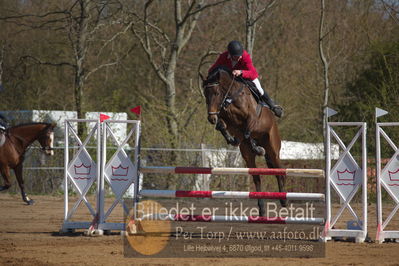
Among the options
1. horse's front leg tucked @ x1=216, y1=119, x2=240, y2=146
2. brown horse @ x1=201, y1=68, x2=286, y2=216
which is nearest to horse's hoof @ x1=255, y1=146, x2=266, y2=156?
brown horse @ x1=201, y1=68, x2=286, y2=216

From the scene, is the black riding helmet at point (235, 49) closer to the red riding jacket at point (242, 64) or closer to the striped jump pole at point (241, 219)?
the red riding jacket at point (242, 64)

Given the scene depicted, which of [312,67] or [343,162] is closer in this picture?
[343,162]

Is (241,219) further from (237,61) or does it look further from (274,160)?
(237,61)

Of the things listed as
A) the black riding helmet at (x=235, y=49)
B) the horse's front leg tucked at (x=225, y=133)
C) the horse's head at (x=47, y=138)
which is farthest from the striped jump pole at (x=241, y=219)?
the horse's head at (x=47, y=138)

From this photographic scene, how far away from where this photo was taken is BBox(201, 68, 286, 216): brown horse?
25.0ft

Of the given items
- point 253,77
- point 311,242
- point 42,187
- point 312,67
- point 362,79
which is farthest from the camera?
point 312,67

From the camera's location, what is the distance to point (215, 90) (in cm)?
757

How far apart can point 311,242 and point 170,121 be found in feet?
35.4

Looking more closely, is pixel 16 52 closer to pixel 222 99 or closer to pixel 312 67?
pixel 312 67

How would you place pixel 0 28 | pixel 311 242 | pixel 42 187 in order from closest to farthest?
1. pixel 311 242
2. pixel 42 187
3. pixel 0 28

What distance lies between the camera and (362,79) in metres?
20.2

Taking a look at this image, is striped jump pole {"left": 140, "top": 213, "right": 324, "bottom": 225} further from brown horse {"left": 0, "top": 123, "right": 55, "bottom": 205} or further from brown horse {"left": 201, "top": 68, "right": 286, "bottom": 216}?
brown horse {"left": 0, "top": 123, "right": 55, "bottom": 205}

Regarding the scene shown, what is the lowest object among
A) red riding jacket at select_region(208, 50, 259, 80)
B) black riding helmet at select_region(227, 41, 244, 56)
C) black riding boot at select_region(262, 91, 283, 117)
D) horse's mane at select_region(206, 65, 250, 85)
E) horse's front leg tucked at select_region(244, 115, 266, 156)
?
horse's front leg tucked at select_region(244, 115, 266, 156)

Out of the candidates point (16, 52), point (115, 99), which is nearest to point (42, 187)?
point (115, 99)
